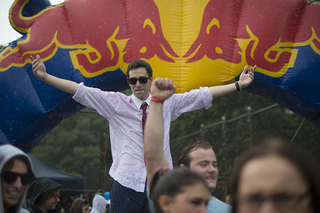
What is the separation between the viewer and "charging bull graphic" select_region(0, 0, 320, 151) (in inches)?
173

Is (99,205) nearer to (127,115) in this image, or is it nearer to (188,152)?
(127,115)

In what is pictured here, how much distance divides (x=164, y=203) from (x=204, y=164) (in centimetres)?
78

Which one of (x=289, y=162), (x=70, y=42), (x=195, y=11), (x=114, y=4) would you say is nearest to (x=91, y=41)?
(x=70, y=42)

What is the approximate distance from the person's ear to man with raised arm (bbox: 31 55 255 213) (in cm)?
138

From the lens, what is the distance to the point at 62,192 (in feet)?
34.9

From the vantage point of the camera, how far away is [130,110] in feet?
8.73

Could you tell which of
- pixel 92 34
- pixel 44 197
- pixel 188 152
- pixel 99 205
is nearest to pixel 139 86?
pixel 188 152

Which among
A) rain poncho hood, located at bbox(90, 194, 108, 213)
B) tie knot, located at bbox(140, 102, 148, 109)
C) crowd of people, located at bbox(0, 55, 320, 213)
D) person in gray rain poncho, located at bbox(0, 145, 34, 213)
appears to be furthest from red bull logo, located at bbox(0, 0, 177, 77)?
person in gray rain poncho, located at bbox(0, 145, 34, 213)

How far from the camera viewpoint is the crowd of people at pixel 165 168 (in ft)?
2.22

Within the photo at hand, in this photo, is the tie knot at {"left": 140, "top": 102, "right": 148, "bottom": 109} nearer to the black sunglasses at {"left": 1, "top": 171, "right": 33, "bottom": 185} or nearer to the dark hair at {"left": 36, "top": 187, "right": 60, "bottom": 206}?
the black sunglasses at {"left": 1, "top": 171, "right": 33, "bottom": 185}

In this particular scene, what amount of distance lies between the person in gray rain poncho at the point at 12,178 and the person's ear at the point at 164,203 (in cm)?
44

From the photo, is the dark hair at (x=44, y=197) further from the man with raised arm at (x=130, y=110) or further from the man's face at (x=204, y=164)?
the man's face at (x=204, y=164)

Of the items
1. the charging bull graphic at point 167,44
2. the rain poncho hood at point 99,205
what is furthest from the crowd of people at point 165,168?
the rain poncho hood at point 99,205

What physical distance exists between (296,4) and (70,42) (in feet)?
9.52
